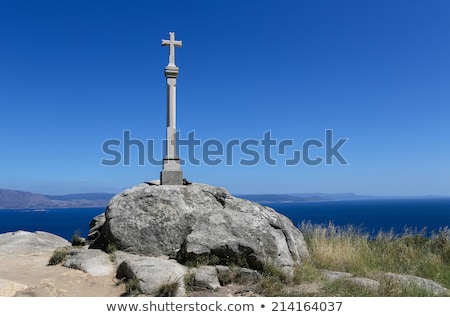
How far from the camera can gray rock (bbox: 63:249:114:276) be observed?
7902 mm

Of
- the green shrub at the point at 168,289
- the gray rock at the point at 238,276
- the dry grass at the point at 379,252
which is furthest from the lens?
the dry grass at the point at 379,252

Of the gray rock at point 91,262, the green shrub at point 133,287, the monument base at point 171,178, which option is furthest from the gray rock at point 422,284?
the monument base at point 171,178

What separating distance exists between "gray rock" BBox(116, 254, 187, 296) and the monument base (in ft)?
12.8

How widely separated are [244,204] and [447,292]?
4.83 metres

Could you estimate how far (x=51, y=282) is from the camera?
711cm

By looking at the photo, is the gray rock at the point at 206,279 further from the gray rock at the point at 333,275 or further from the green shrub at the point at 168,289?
the gray rock at the point at 333,275

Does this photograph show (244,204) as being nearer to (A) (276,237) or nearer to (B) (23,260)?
(A) (276,237)

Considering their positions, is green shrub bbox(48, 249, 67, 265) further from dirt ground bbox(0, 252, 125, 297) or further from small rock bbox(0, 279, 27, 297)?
small rock bbox(0, 279, 27, 297)

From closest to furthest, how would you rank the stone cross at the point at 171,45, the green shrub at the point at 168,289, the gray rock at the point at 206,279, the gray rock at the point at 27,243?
1. the green shrub at the point at 168,289
2. the gray rock at the point at 206,279
3. the gray rock at the point at 27,243
4. the stone cross at the point at 171,45

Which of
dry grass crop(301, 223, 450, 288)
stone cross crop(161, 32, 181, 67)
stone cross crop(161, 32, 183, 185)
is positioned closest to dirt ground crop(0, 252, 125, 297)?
stone cross crop(161, 32, 183, 185)

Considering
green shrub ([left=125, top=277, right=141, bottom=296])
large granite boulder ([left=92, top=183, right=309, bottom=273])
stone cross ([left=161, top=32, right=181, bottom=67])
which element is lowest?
green shrub ([left=125, top=277, right=141, bottom=296])

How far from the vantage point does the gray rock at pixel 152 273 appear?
6.74m

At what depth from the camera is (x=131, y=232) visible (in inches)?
368

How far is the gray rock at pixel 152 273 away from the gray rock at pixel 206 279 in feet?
0.89
